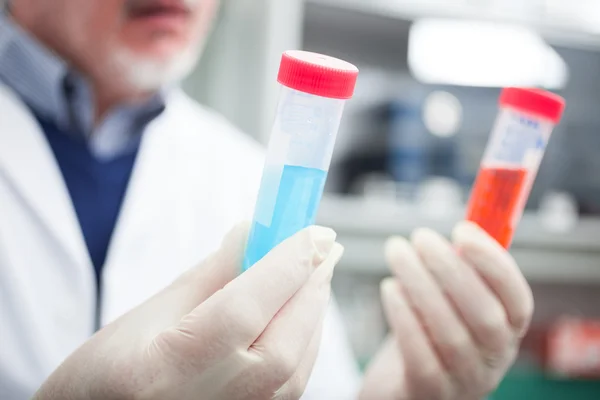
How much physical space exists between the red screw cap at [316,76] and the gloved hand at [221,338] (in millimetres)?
184

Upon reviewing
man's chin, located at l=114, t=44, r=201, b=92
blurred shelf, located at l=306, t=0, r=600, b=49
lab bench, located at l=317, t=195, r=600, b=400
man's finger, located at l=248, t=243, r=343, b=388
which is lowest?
lab bench, located at l=317, t=195, r=600, b=400

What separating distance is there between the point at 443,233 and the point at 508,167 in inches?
55.0

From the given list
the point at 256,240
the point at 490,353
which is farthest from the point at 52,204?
the point at 490,353

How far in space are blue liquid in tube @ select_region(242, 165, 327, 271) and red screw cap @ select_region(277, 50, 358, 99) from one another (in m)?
0.10

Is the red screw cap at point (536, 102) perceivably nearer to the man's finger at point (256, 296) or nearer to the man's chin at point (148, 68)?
the man's finger at point (256, 296)

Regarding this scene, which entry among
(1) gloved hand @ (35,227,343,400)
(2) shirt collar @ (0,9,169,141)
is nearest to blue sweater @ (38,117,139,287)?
(2) shirt collar @ (0,9,169,141)

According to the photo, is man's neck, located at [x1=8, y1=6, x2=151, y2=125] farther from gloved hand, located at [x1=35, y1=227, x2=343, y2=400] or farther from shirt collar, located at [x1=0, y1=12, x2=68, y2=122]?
gloved hand, located at [x1=35, y1=227, x2=343, y2=400]

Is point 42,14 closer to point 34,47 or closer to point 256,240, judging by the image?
point 34,47

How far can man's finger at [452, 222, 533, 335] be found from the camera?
1.02 meters

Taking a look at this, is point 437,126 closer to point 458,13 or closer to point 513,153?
point 458,13

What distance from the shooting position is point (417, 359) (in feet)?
3.61

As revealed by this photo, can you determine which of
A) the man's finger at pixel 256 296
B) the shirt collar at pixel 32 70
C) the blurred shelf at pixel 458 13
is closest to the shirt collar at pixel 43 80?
the shirt collar at pixel 32 70

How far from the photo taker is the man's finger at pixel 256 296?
2.33 ft

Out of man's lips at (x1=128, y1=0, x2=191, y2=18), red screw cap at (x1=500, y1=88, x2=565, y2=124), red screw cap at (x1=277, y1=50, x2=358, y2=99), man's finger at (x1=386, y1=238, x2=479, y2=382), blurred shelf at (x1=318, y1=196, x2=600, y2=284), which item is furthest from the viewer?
blurred shelf at (x1=318, y1=196, x2=600, y2=284)
